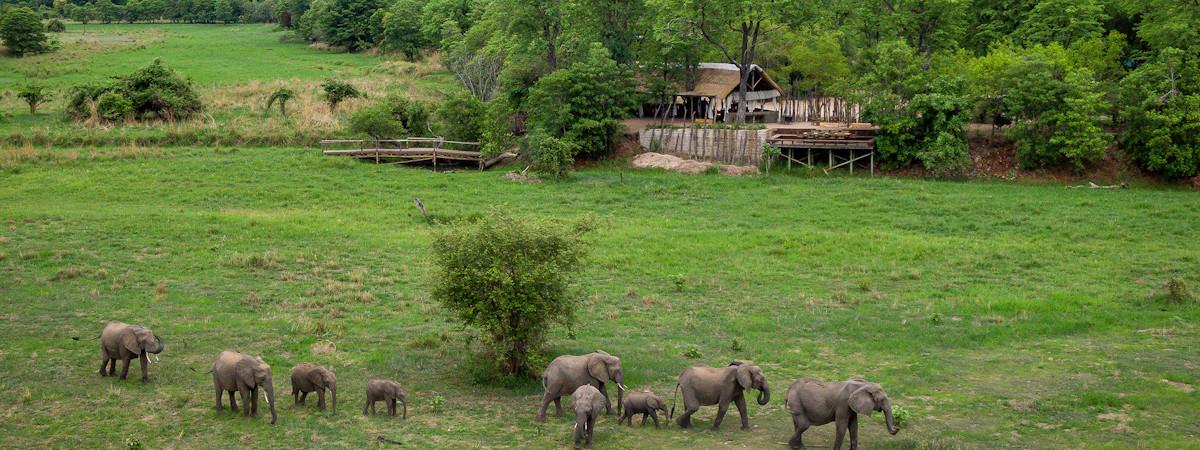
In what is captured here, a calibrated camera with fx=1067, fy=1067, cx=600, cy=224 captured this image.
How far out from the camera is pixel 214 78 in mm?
80562

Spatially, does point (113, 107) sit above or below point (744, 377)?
above

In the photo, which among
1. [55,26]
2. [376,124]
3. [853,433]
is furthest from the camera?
[55,26]

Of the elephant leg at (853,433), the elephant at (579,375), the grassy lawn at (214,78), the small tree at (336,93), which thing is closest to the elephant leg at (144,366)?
the elephant at (579,375)

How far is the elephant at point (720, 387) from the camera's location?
18.6 metres

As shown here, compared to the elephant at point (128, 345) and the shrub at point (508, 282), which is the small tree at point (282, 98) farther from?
the elephant at point (128, 345)

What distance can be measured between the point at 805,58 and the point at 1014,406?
45402mm

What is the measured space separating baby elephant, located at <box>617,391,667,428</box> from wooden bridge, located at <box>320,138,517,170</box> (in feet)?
112

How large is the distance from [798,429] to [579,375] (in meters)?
4.14

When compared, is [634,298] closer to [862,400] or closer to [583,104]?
[862,400]

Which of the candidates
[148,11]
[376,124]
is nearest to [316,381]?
[376,124]

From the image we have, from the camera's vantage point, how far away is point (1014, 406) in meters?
20.3

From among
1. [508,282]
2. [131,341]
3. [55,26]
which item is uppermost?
[55,26]

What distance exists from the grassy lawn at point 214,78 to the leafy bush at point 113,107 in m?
1.17

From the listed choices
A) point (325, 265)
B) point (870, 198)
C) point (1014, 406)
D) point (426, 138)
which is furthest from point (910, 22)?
point (1014, 406)
